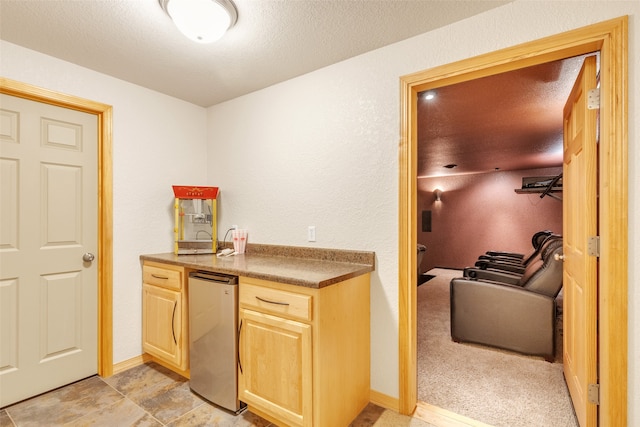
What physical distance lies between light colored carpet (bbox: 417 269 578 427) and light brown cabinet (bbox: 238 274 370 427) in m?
0.65

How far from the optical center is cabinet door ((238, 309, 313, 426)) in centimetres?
158

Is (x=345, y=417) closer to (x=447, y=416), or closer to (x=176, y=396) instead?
(x=447, y=416)

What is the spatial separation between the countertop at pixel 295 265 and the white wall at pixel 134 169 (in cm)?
22

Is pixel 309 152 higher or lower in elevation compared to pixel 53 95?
lower

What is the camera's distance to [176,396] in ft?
6.82

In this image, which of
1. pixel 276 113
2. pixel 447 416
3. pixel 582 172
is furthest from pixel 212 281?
pixel 582 172

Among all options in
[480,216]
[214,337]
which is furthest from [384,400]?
[480,216]

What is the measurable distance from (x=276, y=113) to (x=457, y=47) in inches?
54.3

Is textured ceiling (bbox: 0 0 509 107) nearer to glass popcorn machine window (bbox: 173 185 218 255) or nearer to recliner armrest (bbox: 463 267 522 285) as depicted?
glass popcorn machine window (bbox: 173 185 218 255)

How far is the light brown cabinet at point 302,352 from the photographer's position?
156 cm

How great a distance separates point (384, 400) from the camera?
1.96 m

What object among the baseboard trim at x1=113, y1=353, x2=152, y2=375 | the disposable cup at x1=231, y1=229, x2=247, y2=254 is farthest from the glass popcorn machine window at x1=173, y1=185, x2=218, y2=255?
the baseboard trim at x1=113, y1=353, x2=152, y2=375

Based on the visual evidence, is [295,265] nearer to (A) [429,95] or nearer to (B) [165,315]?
(B) [165,315]

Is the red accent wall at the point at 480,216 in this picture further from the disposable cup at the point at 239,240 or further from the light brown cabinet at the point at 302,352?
the light brown cabinet at the point at 302,352
